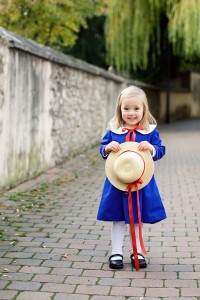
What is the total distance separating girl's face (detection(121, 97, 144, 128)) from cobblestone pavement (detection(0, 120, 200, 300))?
1070 millimetres

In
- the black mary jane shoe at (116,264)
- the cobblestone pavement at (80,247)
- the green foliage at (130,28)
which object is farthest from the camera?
the green foliage at (130,28)

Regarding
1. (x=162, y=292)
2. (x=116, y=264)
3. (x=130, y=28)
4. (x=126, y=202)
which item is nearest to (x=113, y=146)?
(x=126, y=202)

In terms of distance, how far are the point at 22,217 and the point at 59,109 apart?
15.5 ft

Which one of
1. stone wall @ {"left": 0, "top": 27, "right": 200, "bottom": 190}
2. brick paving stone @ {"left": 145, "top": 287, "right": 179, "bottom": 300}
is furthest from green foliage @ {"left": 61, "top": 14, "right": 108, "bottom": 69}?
brick paving stone @ {"left": 145, "top": 287, "right": 179, "bottom": 300}

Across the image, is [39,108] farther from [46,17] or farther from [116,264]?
[46,17]

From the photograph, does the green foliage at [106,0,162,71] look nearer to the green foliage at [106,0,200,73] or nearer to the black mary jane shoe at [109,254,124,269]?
the green foliage at [106,0,200,73]

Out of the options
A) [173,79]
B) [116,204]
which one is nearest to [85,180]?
[116,204]

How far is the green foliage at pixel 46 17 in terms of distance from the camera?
12953 mm

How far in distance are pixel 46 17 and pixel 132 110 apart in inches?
412

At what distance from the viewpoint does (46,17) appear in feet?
46.2

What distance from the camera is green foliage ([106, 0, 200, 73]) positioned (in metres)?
A: 17.2

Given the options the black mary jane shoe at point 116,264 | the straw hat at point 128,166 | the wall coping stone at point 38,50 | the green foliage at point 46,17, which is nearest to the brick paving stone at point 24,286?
the black mary jane shoe at point 116,264

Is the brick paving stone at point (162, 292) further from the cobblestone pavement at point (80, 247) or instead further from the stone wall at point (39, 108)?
the stone wall at point (39, 108)

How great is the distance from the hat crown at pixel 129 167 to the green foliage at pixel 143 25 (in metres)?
13.6
